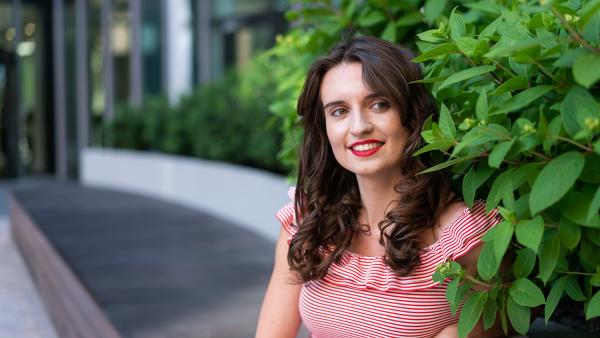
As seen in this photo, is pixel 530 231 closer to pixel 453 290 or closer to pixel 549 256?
pixel 549 256

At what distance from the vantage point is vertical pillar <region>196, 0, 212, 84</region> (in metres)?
13.3

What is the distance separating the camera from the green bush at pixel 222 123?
25.7 ft

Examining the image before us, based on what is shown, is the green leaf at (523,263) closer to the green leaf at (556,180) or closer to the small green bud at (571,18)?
the green leaf at (556,180)

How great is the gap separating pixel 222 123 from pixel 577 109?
785 cm

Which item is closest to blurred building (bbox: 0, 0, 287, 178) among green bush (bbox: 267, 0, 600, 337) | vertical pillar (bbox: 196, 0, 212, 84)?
vertical pillar (bbox: 196, 0, 212, 84)

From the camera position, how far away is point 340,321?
207 cm

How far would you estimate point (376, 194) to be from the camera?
2133 mm

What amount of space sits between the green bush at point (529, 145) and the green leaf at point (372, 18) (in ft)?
2.28

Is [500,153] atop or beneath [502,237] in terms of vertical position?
atop

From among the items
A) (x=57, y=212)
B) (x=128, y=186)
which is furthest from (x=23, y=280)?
(x=128, y=186)

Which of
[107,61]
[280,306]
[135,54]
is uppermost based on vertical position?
[280,306]

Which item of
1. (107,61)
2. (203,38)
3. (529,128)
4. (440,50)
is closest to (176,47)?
(203,38)

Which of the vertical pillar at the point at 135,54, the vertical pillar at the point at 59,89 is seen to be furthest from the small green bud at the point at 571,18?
the vertical pillar at the point at 59,89

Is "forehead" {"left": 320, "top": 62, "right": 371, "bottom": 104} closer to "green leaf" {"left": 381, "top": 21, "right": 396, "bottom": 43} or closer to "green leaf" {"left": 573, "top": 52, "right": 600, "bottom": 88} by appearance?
"green leaf" {"left": 381, "top": 21, "right": 396, "bottom": 43}
